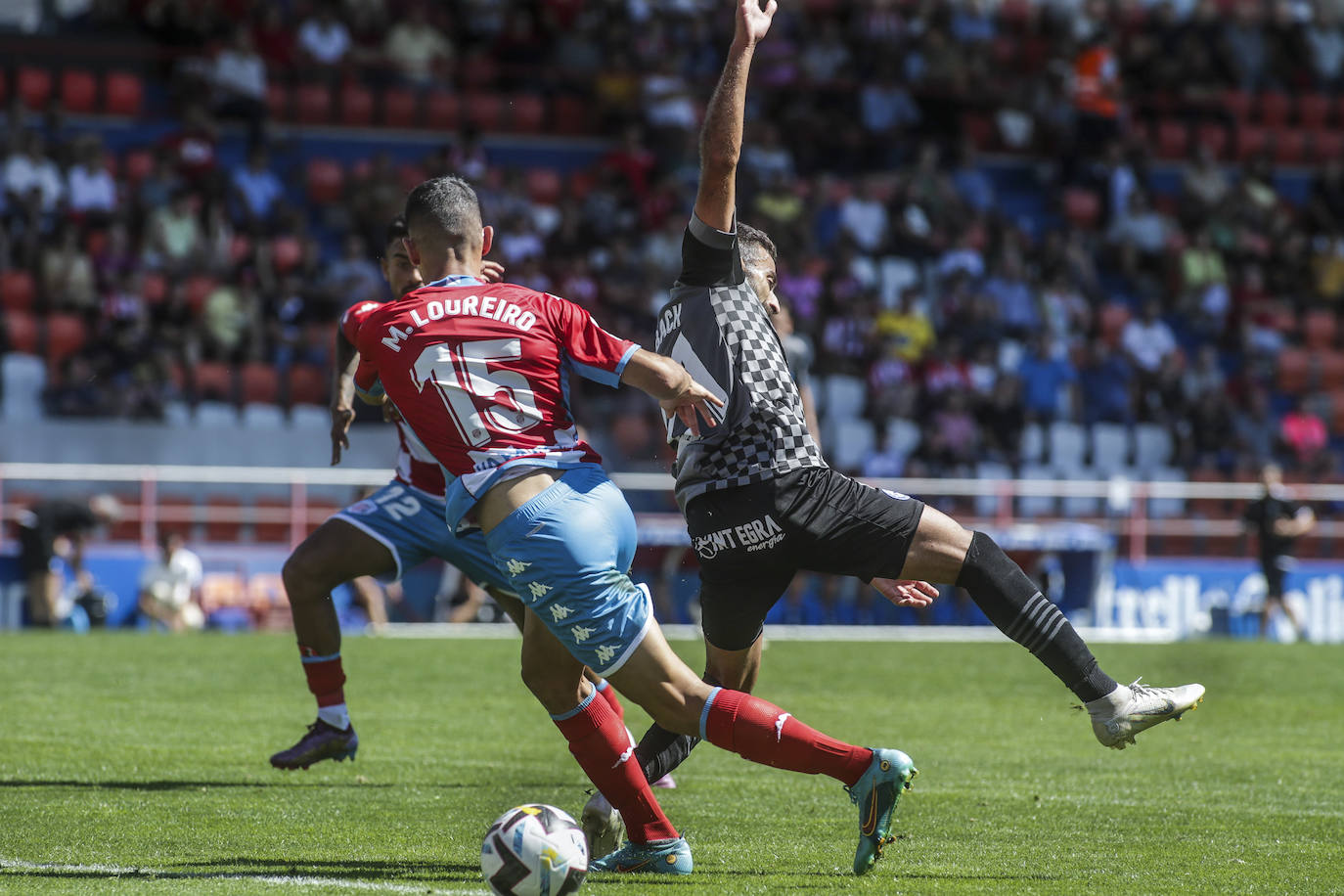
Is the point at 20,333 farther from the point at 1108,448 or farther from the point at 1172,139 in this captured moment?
the point at 1172,139

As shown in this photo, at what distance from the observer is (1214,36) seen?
91.5 feet

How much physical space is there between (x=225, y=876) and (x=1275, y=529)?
51.3 feet

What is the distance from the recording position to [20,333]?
18.4 metres

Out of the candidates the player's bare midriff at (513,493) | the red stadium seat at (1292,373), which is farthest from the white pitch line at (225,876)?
the red stadium seat at (1292,373)

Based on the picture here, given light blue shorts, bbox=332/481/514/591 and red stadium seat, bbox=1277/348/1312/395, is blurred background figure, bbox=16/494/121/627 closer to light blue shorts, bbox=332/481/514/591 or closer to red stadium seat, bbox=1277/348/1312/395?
light blue shorts, bbox=332/481/514/591

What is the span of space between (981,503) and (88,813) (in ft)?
46.3

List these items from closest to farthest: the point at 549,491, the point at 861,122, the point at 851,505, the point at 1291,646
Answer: the point at 549,491, the point at 851,505, the point at 1291,646, the point at 861,122

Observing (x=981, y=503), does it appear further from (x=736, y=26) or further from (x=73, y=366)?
(x=736, y=26)

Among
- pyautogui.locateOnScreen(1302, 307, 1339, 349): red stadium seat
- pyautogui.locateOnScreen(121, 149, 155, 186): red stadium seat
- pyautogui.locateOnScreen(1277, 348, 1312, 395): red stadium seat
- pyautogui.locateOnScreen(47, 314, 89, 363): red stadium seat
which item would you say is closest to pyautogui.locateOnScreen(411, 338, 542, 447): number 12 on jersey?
pyautogui.locateOnScreen(47, 314, 89, 363): red stadium seat

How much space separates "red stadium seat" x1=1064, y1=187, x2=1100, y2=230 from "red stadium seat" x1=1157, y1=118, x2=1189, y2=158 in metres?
2.16

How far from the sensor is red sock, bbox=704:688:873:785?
4.95 metres

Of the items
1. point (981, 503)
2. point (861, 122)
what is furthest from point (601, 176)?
point (981, 503)

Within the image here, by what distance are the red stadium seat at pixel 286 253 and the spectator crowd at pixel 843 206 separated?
0.25 ft

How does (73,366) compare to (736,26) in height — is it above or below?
below
